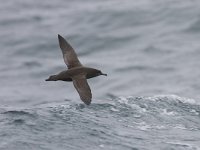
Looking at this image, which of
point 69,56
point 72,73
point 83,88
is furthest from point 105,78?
point 83,88

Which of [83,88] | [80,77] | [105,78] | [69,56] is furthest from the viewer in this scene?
[105,78]

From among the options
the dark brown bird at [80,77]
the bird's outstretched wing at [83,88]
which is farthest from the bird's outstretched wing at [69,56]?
the bird's outstretched wing at [83,88]

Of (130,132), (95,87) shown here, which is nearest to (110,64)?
(95,87)

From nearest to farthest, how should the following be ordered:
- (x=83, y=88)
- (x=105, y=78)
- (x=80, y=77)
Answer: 1. (x=83, y=88)
2. (x=80, y=77)
3. (x=105, y=78)

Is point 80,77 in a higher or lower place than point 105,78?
higher

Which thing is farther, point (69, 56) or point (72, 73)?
point (69, 56)

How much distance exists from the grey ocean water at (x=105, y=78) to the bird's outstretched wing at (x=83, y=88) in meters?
1.08

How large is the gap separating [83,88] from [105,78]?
7.85 metres

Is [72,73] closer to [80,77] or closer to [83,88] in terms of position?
[80,77]

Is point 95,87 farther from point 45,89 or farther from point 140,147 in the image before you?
point 140,147

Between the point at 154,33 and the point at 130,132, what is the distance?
32.4ft

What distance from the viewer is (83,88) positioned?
47.7 feet

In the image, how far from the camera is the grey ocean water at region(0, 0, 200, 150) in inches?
613

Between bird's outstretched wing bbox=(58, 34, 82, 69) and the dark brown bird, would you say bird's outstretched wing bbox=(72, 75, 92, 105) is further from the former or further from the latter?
bird's outstretched wing bbox=(58, 34, 82, 69)
